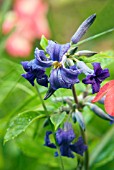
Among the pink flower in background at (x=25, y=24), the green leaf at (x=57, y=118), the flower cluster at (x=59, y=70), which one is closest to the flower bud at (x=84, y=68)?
the flower cluster at (x=59, y=70)

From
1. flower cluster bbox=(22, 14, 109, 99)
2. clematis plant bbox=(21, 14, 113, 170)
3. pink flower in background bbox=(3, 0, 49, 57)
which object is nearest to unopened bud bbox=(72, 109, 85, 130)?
clematis plant bbox=(21, 14, 113, 170)

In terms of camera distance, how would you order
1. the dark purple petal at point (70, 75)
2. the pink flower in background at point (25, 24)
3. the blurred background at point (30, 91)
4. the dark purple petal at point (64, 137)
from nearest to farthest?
the dark purple petal at point (70, 75)
the dark purple petal at point (64, 137)
the blurred background at point (30, 91)
the pink flower in background at point (25, 24)

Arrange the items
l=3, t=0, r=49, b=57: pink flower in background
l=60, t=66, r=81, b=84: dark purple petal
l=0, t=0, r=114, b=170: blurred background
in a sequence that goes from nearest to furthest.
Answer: l=60, t=66, r=81, b=84: dark purple petal → l=0, t=0, r=114, b=170: blurred background → l=3, t=0, r=49, b=57: pink flower in background

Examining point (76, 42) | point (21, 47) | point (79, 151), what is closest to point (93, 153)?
point (79, 151)

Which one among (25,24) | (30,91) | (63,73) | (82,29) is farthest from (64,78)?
(25,24)

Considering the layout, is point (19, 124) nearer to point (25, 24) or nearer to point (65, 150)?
point (65, 150)

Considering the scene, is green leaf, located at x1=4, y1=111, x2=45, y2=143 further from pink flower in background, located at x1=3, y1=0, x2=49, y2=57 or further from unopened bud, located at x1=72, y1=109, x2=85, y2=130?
pink flower in background, located at x1=3, y1=0, x2=49, y2=57

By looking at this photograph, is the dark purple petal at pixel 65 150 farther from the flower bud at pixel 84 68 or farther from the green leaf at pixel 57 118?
the flower bud at pixel 84 68

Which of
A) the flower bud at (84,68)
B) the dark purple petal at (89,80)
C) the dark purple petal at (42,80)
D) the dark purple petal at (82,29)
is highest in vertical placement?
the dark purple petal at (82,29)
